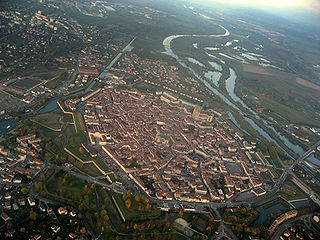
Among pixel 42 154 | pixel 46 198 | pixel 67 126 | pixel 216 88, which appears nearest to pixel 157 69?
pixel 216 88

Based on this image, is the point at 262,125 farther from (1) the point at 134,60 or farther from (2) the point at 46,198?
(2) the point at 46,198

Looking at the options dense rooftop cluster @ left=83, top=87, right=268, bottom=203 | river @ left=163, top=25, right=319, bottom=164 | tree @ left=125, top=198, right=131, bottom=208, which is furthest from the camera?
river @ left=163, top=25, right=319, bottom=164

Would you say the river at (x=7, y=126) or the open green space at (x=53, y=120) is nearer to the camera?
the river at (x=7, y=126)

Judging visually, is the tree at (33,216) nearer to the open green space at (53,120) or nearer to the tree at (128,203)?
the tree at (128,203)

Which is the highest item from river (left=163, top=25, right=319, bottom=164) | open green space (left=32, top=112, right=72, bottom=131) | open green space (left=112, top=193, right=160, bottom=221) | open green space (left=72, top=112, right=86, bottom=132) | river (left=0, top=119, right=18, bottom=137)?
river (left=163, top=25, right=319, bottom=164)

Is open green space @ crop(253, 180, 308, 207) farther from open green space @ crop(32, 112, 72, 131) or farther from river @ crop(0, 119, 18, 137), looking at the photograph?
river @ crop(0, 119, 18, 137)

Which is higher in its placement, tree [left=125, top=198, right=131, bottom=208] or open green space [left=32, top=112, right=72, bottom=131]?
tree [left=125, top=198, right=131, bottom=208]

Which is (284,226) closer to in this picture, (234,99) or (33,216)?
(33,216)

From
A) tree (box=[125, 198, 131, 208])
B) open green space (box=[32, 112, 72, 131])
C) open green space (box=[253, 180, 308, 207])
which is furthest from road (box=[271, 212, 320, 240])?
open green space (box=[32, 112, 72, 131])

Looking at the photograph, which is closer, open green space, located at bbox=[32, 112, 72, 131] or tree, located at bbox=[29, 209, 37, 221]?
tree, located at bbox=[29, 209, 37, 221]

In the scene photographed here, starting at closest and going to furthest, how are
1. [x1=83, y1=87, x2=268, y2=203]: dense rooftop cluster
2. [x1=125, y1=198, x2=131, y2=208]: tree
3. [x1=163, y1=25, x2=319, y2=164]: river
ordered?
1. [x1=125, y1=198, x2=131, y2=208]: tree
2. [x1=83, y1=87, x2=268, y2=203]: dense rooftop cluster
3. [x1=163, y1=25, x2=319, y2=164]: river

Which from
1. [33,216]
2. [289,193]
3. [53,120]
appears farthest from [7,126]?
[289,193]

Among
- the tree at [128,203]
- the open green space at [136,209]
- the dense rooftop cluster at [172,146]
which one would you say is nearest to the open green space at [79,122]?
the dense rooftop cluster at [172,146]
